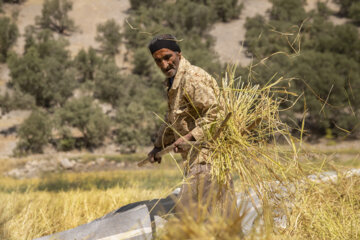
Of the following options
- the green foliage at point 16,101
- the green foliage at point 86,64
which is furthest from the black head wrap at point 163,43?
the green foliage at point 86,64

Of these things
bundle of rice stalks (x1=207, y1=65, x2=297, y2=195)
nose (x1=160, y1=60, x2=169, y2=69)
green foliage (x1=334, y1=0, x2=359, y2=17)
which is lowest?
bundle of rice stalks (x1=207, y1=65, x2=297, y2=195)

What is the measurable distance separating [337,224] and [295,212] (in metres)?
0.31

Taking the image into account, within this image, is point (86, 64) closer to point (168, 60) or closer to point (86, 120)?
point (86, 120)

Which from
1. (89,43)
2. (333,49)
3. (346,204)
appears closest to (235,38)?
(333,49)

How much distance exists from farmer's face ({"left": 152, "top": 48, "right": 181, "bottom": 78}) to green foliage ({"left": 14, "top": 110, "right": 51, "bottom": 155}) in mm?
25531

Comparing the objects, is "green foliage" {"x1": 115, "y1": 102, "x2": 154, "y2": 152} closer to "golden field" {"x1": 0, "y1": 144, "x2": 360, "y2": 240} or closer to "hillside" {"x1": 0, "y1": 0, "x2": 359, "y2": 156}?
"hillside" {"x1": 0, "y1": 0, "x2": 359, "y2": 156}

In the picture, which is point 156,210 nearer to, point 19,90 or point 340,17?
point 19,90

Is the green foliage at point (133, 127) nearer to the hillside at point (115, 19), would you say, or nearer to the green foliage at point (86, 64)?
the hillside at point (115, 19)

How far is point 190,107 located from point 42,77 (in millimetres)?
32720

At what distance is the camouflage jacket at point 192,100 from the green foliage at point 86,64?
115 ft

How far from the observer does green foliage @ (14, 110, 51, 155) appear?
26047 millimetres

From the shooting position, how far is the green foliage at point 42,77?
3162 cm

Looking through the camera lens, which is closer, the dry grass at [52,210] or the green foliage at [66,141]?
the dry grass at [52,210]

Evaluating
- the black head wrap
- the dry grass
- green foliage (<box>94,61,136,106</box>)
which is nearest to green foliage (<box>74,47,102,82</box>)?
green foliage (<box>94,61,136,106</box>)
